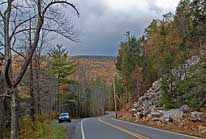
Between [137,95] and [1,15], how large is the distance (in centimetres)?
6859

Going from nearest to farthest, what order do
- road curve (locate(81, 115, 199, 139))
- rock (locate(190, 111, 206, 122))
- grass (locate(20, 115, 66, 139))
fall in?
road curve (locate(81, 115, 199, 139)) < grass (locate(20, 115, 66, 139)) < rock (locate(190, 111, 206, 122))

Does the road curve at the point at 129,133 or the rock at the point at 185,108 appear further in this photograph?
the rock at the point at 185,108

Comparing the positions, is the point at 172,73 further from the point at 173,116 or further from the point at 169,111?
the point at 173,116

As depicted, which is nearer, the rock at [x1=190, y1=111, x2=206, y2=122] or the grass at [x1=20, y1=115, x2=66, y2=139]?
the grass at [x1=20, y1=115, x2=66, y2=139]

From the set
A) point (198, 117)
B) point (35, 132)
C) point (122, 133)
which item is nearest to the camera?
point (122, 133)

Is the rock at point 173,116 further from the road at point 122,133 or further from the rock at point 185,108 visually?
the road at point 122,133

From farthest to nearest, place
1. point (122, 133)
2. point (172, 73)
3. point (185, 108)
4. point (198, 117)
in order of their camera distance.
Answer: point (172, 73) → point (185, 108) → point (198, 117) → point (122, 133)

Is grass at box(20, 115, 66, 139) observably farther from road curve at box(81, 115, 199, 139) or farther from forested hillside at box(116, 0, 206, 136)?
forested hillside at box(116, 0, 206, 136)

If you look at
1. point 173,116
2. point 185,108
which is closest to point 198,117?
point 173,116

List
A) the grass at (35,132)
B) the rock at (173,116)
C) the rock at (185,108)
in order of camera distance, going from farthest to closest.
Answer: the rock at (185,108) → the rock at (173,116) → the grass at (35,132)

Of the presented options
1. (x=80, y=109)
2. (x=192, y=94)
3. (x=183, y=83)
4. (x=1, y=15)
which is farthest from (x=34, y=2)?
(x=80, y=109)

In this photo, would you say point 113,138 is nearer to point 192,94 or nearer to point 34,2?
point 34,2

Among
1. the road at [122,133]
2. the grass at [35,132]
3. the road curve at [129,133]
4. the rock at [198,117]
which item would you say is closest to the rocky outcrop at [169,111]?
the rock at [198,117]

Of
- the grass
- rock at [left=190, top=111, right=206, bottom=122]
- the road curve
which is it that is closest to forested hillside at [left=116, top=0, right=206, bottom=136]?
rock at [left=190, top=111, right=206, bottom=122]
